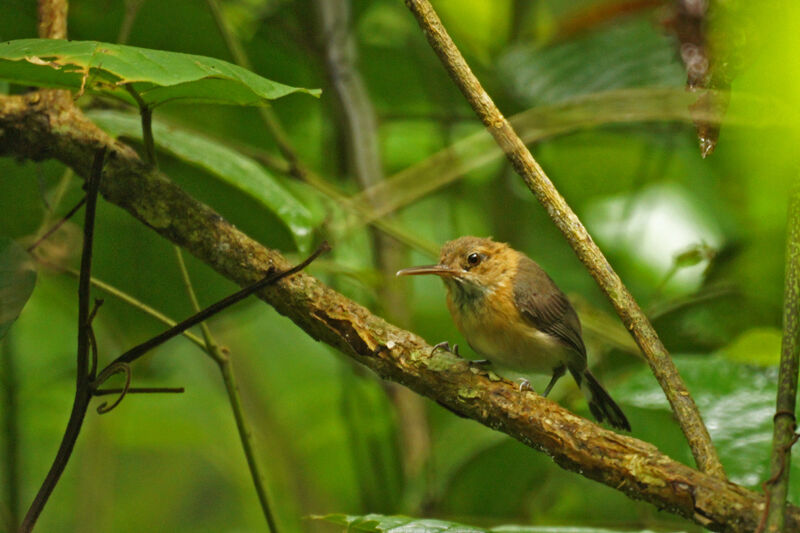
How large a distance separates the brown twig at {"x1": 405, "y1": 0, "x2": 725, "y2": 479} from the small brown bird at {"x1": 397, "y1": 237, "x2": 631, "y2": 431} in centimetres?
188

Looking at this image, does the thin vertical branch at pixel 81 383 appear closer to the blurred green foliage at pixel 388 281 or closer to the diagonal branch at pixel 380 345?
the diagonal branch at pixel 380 345

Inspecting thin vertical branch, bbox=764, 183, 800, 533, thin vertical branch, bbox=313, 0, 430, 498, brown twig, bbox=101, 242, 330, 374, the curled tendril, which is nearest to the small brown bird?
thin vertical branch, bbox=313, 0, 430, 498

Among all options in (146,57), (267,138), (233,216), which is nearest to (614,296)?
(146,57)

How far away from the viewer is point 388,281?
4.04m

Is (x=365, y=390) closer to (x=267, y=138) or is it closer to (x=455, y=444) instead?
(x=455, y=444)

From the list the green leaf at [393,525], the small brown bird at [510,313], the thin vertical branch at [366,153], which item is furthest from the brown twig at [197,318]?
the thin vertical branch at [366,153]

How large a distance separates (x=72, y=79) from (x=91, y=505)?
11.6 ft

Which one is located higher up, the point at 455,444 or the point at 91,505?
the point at 455,444

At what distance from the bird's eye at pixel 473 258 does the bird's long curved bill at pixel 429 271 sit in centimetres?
9

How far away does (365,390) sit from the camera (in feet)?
14.6

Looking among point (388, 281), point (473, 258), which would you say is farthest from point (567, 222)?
point (388, 281)

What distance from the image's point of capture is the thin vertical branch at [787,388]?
1386mm

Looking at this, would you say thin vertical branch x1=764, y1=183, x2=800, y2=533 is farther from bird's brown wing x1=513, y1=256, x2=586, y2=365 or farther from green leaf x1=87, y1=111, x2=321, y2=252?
bird's brown wing x1=513, y1=256, x2=586, y2=365

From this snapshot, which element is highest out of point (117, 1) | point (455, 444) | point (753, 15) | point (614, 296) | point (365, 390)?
point (117, 1)
